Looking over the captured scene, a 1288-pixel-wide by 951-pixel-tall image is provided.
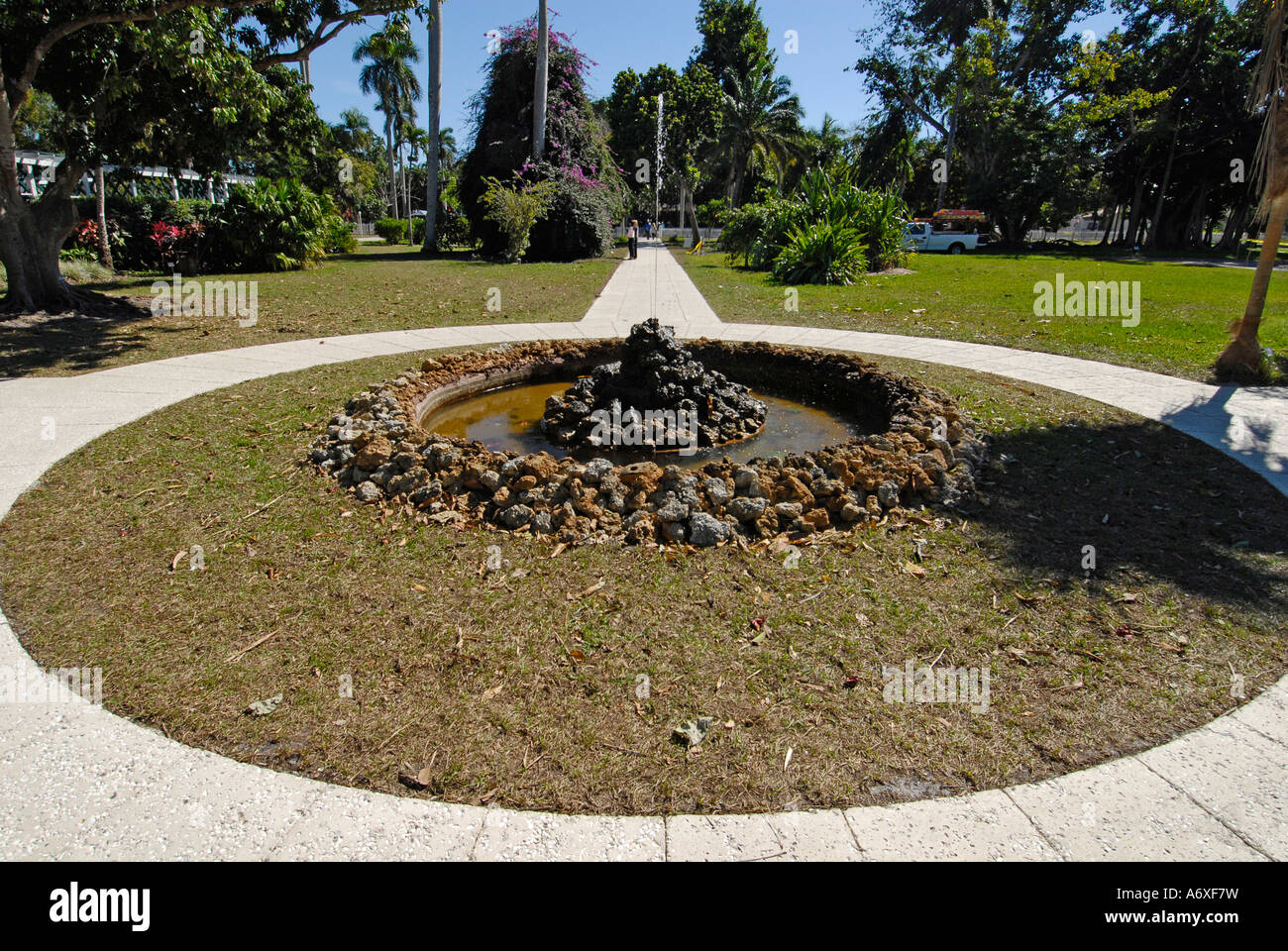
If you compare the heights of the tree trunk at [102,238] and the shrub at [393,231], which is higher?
the shrub at [393,231]

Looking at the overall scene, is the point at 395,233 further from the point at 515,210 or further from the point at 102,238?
the point at 102,238

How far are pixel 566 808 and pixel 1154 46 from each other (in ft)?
154

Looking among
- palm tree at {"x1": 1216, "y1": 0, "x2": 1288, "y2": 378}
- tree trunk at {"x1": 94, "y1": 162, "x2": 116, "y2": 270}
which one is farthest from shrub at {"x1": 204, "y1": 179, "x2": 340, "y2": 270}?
palm tree at {"x1": 1216, "y1": 0, "x2": 1288, "y2": 378}

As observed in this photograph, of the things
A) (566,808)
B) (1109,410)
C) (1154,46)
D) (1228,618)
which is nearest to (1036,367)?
(1109,410)

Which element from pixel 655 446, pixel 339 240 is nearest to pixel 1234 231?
pixel 339 240

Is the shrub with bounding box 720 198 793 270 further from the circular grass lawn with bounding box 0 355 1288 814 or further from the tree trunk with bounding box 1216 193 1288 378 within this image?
the circular grass lawn with bounding box 0 355 1288 814

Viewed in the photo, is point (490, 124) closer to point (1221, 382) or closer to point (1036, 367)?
point (1036, 367)

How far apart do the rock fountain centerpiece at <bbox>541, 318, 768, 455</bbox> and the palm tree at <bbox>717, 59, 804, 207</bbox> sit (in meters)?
29.5

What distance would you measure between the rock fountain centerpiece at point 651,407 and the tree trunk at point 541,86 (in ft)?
62.4

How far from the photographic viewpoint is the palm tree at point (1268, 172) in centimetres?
717

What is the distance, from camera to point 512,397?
796cm

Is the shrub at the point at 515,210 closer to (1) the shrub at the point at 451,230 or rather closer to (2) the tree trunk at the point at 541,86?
(2) the tree trunk at the point at 541,86

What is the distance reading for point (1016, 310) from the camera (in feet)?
42.7

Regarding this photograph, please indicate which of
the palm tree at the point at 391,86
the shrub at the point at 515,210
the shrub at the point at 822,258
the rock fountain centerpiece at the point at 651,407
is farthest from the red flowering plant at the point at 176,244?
the palm tree at the point at 391,86
